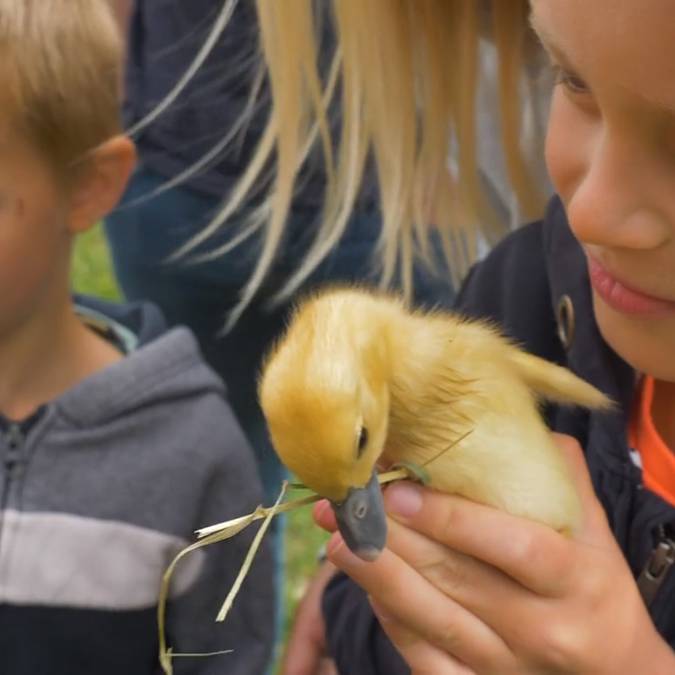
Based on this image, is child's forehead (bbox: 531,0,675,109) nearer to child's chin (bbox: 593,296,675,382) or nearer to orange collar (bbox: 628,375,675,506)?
child's chin (bbox: 593,296,675,382)

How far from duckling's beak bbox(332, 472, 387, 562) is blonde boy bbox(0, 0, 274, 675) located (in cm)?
64

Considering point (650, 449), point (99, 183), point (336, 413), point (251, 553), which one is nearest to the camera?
point (336, 413)

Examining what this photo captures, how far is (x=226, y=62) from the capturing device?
165 cm

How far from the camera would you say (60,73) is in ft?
4.31

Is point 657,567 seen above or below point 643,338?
below

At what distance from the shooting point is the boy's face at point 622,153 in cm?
72

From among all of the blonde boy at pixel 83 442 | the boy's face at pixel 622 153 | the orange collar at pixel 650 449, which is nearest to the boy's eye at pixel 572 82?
the boy's face at pixel 622 153

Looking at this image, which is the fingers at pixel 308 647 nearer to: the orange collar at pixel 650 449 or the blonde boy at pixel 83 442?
the blonde boy at pixel 83 442

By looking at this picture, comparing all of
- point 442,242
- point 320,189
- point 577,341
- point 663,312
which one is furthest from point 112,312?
point 663,312

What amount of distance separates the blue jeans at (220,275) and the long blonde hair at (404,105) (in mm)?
205

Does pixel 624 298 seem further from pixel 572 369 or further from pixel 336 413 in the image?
pixel 336 413

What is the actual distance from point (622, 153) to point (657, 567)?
1.20ft

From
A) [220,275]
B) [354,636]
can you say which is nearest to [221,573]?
[354,636]

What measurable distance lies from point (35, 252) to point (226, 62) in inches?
19.7
